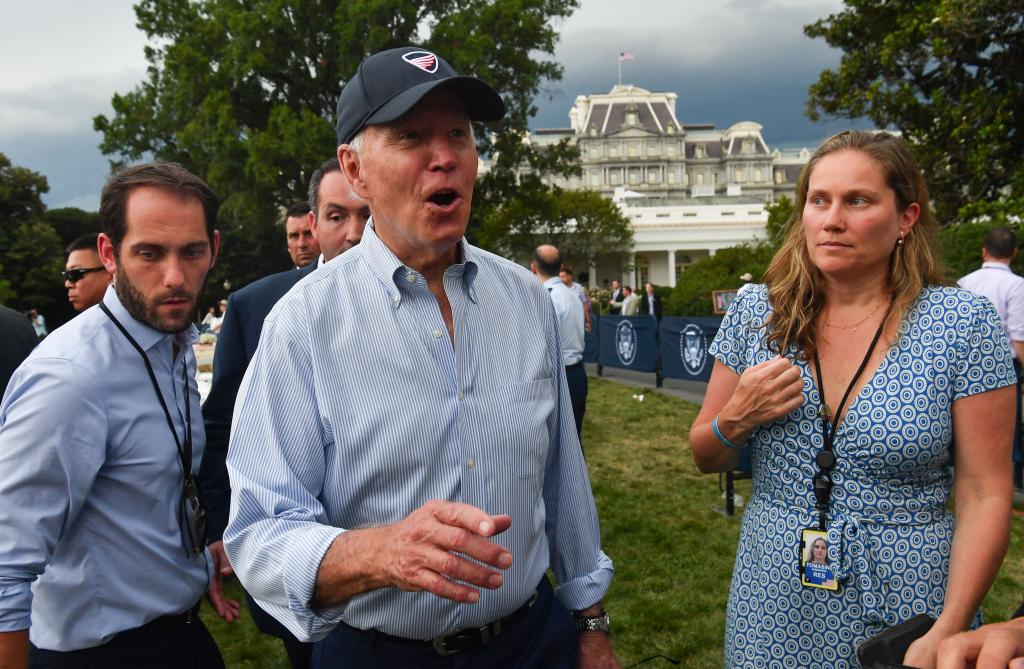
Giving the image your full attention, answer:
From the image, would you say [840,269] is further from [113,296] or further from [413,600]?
[113,296]

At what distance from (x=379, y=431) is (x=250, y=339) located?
1624 millimetres

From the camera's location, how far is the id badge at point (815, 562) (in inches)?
86.2

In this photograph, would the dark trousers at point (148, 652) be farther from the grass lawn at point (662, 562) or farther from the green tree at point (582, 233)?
the green tree at point (582, 233)

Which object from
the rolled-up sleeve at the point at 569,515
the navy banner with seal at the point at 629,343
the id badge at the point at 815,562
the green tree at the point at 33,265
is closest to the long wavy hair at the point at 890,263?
the id badge at the point at 815,562

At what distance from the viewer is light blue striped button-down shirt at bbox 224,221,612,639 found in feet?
5.37

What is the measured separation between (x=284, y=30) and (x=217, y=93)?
3.27m

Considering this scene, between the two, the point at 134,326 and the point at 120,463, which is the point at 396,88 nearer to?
the point at 134,326

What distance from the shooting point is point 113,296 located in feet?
7.54

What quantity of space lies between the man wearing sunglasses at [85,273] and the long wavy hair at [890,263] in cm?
419

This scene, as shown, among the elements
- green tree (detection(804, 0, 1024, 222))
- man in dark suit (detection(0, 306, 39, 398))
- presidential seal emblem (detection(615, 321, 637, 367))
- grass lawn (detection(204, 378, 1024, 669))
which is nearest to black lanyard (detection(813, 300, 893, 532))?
grass lawn (detection(204, 378, 1024, 669))

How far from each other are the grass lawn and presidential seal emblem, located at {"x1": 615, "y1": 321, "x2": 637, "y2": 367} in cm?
654

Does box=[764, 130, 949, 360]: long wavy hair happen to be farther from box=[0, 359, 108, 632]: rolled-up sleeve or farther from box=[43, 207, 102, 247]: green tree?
box=[43, 207, 102, 247]: green tree

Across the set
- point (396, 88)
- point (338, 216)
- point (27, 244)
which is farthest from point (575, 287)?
point (27, 244)

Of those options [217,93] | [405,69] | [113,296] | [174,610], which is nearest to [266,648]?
[174,610]
